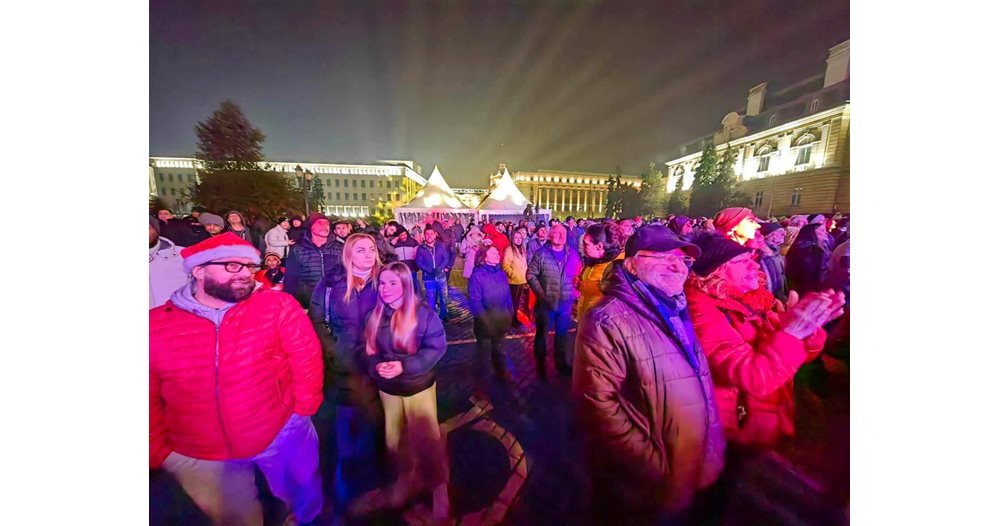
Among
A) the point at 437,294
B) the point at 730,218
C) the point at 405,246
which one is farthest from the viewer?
the point at 437,294

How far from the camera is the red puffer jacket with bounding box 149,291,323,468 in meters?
1.38

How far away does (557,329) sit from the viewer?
9.52 feet

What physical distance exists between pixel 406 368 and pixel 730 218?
2873mm

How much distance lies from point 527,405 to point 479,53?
3024 mm

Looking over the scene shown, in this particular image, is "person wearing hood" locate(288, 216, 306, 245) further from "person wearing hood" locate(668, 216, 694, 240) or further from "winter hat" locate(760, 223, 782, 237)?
"winter hat" locate(760, 223, 782, 237)

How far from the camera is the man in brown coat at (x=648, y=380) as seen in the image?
142 centimetres

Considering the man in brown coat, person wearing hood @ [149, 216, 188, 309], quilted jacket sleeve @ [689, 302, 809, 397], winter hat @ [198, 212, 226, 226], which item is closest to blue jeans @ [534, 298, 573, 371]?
the man in brown coat

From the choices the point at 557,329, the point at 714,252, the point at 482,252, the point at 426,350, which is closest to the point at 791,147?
the point at 714,252

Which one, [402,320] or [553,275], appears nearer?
[402,320]

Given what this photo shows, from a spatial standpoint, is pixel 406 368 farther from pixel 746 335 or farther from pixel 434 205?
pixel 746 335

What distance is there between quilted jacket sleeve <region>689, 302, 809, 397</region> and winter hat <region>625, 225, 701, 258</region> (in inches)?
14.9

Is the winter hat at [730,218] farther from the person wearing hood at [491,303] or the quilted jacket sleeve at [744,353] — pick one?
the person wearing hood at [491,303]

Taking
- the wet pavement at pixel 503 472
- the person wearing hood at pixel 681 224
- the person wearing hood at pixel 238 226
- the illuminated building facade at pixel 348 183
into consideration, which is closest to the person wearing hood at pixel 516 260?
the wet pavement at pixel 503 472

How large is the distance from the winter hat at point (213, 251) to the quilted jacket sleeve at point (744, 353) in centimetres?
270
